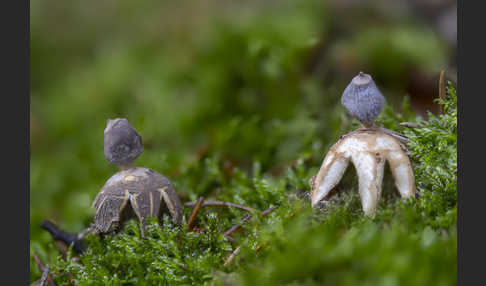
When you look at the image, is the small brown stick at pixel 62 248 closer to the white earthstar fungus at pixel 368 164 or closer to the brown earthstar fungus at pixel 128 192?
the brown earthstar fungus at pixel 128 192

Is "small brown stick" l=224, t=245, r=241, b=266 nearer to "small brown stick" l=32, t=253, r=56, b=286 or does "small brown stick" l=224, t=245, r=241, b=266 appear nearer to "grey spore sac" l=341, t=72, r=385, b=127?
"grey spore sac" l=341, t=72, r=385, b=127

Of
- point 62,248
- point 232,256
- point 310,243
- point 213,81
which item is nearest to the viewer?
point 310,243

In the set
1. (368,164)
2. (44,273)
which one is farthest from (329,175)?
(44,273)

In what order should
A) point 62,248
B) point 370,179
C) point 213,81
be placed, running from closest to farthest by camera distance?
point 370,179
point 62,248
point 213,81

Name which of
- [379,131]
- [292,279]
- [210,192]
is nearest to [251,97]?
[210,192]

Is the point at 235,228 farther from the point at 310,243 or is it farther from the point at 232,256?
the point at 310,243

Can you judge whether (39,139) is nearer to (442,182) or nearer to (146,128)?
(146,128)

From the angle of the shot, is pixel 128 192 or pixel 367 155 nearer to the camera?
pixel 367 155
